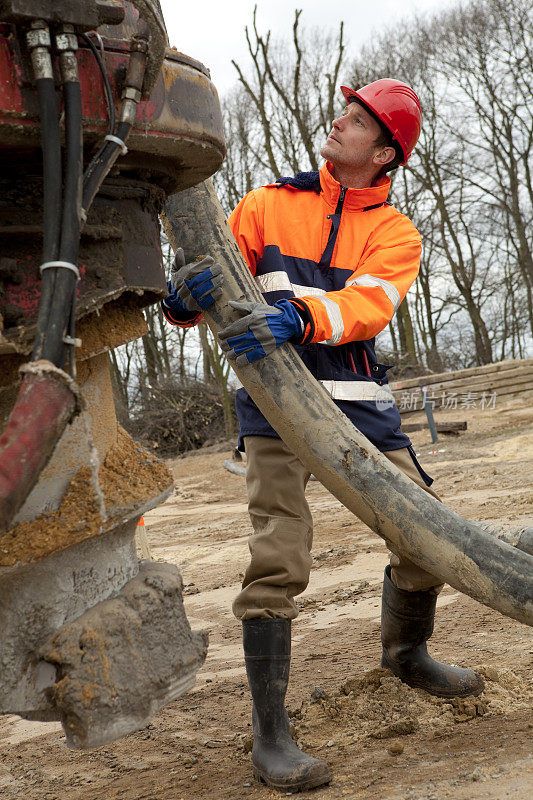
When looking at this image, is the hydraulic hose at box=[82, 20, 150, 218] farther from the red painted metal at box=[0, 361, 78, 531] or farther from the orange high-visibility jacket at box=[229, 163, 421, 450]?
the orange high-visibility jacket at box=[229, 163, 421, 450]

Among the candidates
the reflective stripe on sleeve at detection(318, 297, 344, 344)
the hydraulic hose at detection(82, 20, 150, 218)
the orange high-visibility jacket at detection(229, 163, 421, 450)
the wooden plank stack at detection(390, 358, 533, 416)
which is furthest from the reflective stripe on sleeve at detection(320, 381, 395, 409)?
the wooden plank stack at detection(390, 358, 533, 416)

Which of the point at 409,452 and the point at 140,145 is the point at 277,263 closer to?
the point at 409,452

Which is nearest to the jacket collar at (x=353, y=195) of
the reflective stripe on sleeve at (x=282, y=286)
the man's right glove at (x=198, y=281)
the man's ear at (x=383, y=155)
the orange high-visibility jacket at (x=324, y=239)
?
the orange high-visibility jacket at (x=324, y=239)

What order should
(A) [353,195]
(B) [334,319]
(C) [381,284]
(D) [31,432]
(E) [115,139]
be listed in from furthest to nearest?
(A) [353,195]
(C) [381,284]
(B) [334,319]
(E) [115,139]
(D) [31,432]

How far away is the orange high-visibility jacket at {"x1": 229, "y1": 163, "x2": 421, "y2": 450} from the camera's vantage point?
2.42 m

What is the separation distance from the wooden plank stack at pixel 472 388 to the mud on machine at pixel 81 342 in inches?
516

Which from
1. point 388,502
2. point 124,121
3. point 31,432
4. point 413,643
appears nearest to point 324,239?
point 388,502

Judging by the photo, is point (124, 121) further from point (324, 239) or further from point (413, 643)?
point (413, 643)

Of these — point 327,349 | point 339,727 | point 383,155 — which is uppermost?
point 383,155

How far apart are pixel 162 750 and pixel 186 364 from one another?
2090cm

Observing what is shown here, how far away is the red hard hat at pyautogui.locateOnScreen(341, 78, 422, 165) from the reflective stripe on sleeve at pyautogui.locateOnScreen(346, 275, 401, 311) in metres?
0.62

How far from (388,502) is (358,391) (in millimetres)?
810

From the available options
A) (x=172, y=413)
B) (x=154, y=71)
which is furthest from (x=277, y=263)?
(x=172, y=413)

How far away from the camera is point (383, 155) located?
267 centimetres
